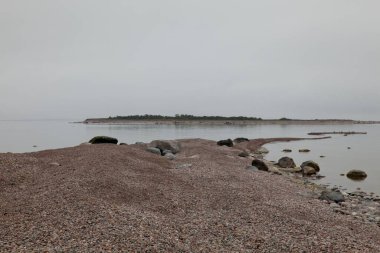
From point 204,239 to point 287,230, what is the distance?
270cm

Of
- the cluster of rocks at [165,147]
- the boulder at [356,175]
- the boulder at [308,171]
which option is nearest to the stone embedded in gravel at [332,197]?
the boulder at [308,171]

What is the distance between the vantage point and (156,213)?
11.4 m

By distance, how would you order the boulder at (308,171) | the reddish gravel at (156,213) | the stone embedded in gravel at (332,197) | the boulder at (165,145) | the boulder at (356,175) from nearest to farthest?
the reddish gravel at (156,213)
the stone embedded in gravel at (332,197)
the boulder at (356,175)
the boulder at (308,171)
the boulder at (165,145)

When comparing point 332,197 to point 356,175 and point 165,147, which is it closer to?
point 356,175

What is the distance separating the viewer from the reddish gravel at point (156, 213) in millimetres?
8688

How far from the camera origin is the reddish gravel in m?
8.69

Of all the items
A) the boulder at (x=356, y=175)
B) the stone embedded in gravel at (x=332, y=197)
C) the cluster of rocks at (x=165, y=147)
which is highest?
the cluster of rocks at (x=165, y=147)

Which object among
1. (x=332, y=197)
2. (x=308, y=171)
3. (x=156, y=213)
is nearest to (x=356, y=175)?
(x=308, y=171)

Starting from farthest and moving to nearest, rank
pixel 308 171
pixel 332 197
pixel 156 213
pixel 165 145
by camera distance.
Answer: pixel 165 145 → pixel 308 171 → pixel 332 197 → pixel 156 213

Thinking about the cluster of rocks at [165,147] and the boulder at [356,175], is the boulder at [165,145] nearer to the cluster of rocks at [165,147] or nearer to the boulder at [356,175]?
the cluster of rocks at [165,147]

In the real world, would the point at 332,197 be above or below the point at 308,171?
above

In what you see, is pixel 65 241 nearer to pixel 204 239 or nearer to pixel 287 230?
pixel 204 239

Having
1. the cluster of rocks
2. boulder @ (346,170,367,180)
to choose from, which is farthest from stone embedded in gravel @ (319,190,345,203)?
the cluster of rocks

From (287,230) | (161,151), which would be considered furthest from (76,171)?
(161,151)
